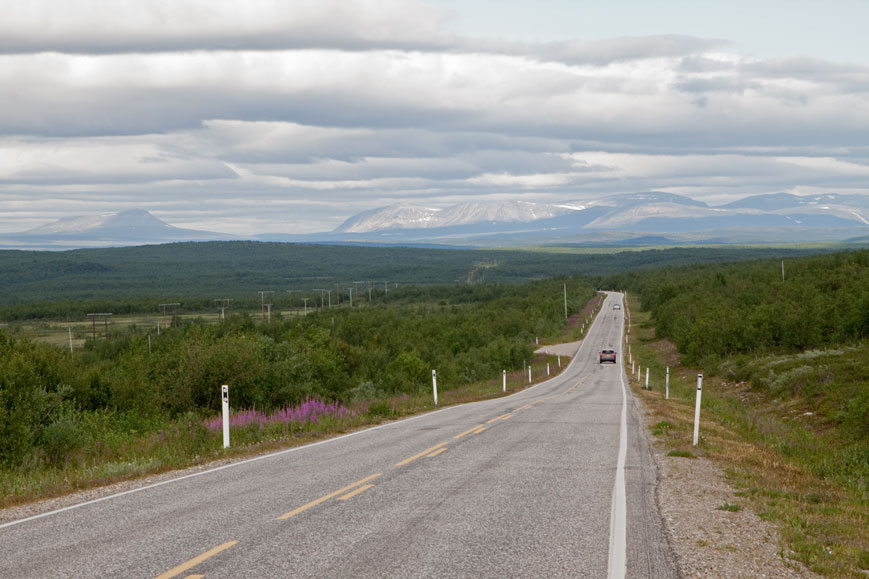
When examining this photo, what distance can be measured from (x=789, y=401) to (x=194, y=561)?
32100mm

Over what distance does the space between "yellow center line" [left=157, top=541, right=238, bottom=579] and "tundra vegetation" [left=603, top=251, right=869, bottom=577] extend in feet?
20.1

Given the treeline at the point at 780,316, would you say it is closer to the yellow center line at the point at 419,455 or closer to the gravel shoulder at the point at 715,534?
the yellow center line at the point at 419,455

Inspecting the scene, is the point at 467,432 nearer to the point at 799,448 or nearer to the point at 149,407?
the point at 799,448

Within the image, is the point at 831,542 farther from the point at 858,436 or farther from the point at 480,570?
the point at 858,436

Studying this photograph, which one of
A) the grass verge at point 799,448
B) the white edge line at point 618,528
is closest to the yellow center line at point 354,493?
the white edge line at point 618,528

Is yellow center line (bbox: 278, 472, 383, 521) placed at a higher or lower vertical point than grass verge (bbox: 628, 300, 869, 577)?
higher

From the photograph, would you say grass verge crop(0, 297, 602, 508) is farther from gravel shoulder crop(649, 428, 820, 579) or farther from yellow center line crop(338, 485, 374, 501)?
gravel shoulder crop(649, 428, 820, 579)

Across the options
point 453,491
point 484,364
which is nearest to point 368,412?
point 453,491

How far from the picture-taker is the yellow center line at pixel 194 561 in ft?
22.6

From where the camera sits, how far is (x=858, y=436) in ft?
71.4

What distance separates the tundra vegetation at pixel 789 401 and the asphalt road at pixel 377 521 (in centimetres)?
192

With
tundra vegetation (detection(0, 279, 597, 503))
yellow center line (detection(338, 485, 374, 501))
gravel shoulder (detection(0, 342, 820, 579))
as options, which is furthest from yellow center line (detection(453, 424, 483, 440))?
yellow center line (detection(338, 485, 374, 501))

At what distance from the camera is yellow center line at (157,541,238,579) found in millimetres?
6902

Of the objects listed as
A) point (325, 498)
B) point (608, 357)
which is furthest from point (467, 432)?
point (608, 357)
